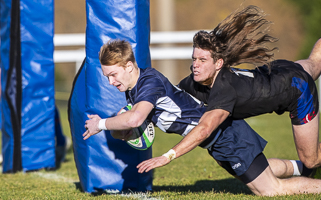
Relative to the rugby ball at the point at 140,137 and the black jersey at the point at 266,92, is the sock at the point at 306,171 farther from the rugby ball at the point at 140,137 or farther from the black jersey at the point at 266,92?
the rugby ball at the point at 140,137

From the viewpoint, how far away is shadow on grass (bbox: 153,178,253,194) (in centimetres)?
504

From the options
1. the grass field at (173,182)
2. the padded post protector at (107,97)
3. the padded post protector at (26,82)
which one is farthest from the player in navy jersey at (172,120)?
the padded post protector at (26,82)

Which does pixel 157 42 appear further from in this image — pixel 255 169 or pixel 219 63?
pixel 255 169

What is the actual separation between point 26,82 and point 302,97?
425 cm

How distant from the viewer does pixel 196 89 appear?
4.64 metres

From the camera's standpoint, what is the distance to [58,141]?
25.7 feet

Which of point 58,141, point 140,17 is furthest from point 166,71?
point 140,17

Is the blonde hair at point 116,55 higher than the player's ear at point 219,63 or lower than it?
higher

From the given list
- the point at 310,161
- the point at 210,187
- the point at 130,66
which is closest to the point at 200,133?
the point at 130,66

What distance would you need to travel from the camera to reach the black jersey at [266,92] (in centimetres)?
405

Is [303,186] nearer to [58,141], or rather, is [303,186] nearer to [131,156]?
[131,156]

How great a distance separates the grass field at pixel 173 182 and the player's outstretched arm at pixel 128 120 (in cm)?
95

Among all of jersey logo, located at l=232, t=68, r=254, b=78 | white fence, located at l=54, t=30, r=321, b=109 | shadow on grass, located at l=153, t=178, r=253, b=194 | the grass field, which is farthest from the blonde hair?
white fence, located at l=54, t=30, r=321, b=109

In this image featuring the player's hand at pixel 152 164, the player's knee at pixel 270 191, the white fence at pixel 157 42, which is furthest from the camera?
the white fence at pixel 157 42
